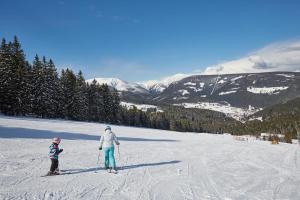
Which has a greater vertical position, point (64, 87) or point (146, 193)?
point (64, 87)

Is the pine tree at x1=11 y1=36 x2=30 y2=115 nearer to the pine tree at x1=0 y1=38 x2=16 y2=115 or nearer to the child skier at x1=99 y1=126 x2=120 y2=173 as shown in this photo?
the pine tree at x1=0 y1=38 x2=16 y2=115

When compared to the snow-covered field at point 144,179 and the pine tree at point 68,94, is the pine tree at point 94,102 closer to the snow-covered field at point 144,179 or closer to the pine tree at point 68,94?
the pine tree at point 68,94

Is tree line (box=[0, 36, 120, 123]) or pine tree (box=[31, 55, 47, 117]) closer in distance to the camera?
tree line (box=[0, 36, 120, 123])

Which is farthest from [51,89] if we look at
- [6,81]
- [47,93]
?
[6,81]

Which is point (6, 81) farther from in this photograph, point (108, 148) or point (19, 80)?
point (108, 148)

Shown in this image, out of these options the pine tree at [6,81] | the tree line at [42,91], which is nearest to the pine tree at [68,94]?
the tree line at [42,91]

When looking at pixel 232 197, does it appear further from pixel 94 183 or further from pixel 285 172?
pixel 285 172

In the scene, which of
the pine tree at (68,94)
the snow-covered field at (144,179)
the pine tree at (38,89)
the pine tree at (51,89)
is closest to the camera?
the snow-covered field at (144,179)

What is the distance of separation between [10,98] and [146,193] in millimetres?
52750

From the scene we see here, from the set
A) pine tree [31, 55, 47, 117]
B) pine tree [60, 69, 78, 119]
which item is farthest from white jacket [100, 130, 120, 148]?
pine tree [60, 69, 78, 119]

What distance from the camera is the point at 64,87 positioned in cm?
7294

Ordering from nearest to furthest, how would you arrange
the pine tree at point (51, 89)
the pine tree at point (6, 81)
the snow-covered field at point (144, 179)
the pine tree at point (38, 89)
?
the snow-covered field at point (144, 179) → the pine tree at point (6, 81) → the pine tree at point (38, 89) → the pine tree at point (51, 89)

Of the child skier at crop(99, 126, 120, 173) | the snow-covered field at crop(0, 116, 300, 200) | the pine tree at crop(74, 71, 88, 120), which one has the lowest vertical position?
the snow-covered field at crop(0, 116, 300, 200)

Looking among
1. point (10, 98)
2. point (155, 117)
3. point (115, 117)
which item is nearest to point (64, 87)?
point (10, 98)
